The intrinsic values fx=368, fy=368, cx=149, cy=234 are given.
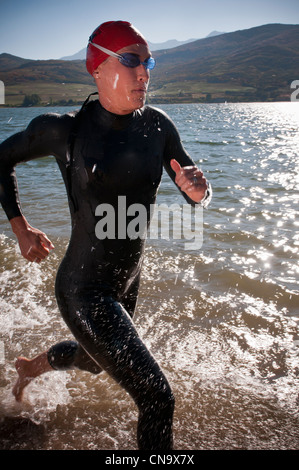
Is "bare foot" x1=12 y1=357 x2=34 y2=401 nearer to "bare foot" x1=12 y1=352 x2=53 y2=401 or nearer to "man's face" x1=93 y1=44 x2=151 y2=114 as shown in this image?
"bare foot" x1=12 y1=352 x2=53 y2=401

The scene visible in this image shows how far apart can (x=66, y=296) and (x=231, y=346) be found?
7.96 feet

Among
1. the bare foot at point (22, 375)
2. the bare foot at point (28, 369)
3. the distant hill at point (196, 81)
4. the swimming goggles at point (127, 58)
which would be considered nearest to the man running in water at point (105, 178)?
the swimming goggles at point (127, 58)

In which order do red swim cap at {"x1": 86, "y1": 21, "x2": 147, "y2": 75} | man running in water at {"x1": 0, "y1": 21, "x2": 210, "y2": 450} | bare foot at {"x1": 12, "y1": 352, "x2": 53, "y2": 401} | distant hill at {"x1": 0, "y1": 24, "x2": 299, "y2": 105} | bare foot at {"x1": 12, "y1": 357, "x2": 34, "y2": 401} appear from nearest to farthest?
man running in water at {"x1": 0, "y1": 21, "x2": 210, "y2": 450} → red swim cap at {"x1": 86, "y1": 21, "x2": 147, "y2": 75} → bare foot at {"x1": 12, "y1": 352, "x2": 53, "y2": 401} → bare foot at {"x1": 12, "y1": 357, "x2": 34, "y2": 401} → distant hill at {"x1": 0, "y1": 24, "x2": 299, "y2": 105}

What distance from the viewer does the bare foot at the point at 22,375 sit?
308 centimetres

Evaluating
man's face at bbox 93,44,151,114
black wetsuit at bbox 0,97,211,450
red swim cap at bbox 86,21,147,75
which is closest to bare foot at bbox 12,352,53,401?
black wetsuit at bbox 0,97,211,450

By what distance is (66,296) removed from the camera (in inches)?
89.5

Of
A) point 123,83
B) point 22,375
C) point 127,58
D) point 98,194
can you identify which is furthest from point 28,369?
point 127,58

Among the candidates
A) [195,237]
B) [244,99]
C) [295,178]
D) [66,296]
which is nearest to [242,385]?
[66,296]

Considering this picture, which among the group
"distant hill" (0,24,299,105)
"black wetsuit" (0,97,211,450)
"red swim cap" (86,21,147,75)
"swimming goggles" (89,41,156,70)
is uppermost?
"distant hill" (0,24,299,105)

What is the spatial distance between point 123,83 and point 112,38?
291mm

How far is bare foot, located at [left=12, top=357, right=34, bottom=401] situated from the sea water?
125 millimetres

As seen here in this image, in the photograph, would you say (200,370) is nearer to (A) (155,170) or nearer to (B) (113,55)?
(A) (155,170)

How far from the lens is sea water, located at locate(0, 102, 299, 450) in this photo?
116 inches

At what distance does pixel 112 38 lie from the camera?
86.3 inches
